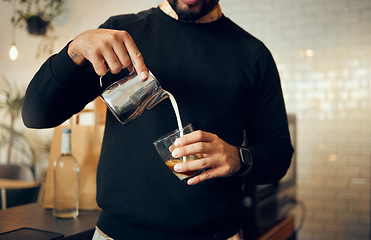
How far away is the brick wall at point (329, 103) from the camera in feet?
9.30

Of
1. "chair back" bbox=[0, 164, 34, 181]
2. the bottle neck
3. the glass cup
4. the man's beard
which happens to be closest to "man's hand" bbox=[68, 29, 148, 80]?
the glass cup

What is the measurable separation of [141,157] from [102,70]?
0.87 feet

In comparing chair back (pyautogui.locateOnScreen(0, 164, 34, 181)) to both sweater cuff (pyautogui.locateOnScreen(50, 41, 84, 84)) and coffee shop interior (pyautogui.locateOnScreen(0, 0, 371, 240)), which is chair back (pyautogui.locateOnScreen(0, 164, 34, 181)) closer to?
coffee shop interior (pyautogui.locateOnScreen(0, 0, 371, 240))

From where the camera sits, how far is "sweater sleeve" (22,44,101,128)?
834 millimetres

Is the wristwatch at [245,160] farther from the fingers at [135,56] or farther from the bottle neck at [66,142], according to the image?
the bottle neck at [66,142]

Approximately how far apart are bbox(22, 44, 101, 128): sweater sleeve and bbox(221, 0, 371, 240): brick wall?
7.78ft

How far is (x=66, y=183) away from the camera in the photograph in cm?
140

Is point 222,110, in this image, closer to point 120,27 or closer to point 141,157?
point 141,157

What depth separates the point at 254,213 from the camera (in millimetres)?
1817

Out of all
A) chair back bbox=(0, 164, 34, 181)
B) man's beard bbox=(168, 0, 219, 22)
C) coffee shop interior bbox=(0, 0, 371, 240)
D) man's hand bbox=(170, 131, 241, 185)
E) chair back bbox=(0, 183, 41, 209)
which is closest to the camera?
man's hand bbox=(170, 131, 241, 185)

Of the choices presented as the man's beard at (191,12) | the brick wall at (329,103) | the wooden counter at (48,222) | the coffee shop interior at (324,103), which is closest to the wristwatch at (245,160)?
the man's beard at (191,12)

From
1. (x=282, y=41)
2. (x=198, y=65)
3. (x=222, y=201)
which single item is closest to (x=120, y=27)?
(x=198, y=65)

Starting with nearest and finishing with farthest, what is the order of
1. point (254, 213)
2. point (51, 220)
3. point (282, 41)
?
point (51, 220) → point (254, 213) → point (282, 41)

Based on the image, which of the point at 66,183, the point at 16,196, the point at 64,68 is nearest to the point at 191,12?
the point at 64,68
